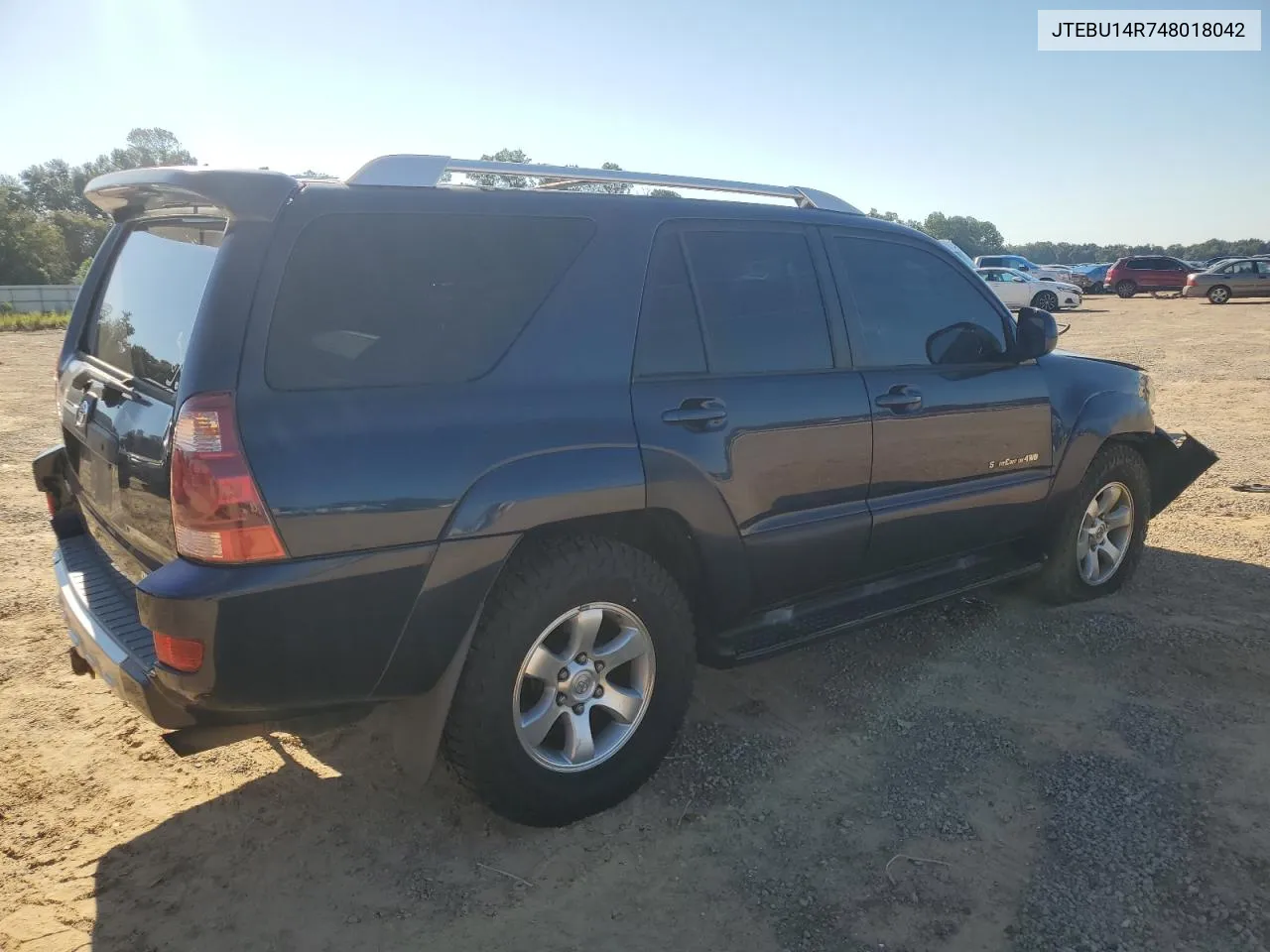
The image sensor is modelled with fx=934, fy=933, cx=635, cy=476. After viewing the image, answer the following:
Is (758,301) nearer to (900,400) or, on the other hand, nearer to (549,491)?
(900,400)

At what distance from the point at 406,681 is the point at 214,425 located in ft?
2.72

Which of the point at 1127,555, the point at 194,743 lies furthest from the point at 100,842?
the point at 1127,555

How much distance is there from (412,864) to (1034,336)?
10.7 ft

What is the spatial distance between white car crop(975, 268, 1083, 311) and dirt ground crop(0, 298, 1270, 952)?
80.7ft

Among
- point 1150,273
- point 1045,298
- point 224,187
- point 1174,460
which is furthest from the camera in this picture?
point 1150,273

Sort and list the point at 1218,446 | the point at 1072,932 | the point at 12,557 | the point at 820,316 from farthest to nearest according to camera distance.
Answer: the point at 1218,446, the point at 12,557, the point at 820,316, the point at 1072,932

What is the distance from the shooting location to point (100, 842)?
111 inches

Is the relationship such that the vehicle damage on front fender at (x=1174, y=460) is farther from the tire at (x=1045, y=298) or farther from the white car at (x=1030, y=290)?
the tire at (x=1045, y=298)

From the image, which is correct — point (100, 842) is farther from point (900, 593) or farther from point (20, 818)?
point (900, 593)

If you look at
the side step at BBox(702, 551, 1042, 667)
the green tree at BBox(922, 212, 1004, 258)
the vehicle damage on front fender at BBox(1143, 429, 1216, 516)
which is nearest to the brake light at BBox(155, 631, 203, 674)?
the side step at BBox(702, 551, 1042, 667)

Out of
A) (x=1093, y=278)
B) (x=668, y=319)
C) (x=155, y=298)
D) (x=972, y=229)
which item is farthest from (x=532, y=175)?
(x=972, y=229)

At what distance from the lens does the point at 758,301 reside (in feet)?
10.9

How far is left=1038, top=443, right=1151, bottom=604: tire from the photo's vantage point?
445 cm

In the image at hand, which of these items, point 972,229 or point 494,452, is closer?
point 494,452
